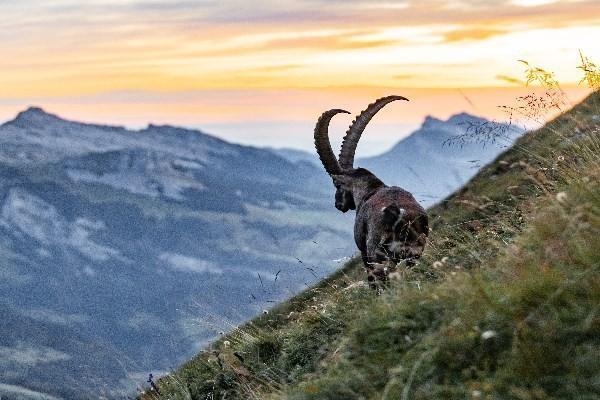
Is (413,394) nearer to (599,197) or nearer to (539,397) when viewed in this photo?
(539,397)

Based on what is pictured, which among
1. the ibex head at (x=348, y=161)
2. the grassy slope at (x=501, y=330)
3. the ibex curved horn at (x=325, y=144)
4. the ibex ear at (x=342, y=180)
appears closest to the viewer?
the grassy slope at (x=501, y=330)

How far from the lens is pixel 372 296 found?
9.74 metres

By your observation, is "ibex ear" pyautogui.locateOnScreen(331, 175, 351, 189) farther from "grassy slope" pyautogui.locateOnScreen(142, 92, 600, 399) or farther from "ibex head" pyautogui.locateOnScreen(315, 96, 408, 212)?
"grassy slope" pyautogui.locateOnScreen(142, 92, 600, 399)

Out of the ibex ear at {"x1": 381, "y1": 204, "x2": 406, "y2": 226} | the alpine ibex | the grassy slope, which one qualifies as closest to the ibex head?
the alpine ibex

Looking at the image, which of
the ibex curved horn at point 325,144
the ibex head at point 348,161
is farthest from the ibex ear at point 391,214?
the ibex curved horn at point 325,144

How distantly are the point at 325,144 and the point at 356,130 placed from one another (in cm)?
89

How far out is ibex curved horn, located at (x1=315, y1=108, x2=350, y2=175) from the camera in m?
17.7

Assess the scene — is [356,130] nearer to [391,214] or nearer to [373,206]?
[373,206]

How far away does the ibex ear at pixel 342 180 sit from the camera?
17.1m

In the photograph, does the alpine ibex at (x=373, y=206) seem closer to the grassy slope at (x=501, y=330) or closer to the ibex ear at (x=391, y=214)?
the ibex ear at (x=391, y=214)

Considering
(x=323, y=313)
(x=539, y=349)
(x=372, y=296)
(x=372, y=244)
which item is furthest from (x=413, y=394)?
(x=372, y=244)

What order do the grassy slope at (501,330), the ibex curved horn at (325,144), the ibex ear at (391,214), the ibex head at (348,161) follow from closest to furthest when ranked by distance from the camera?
the grassy slope at (501,330), the ibex ear at (391,214), the ibex head at (348,161), the ibex curved horn at (325,144)

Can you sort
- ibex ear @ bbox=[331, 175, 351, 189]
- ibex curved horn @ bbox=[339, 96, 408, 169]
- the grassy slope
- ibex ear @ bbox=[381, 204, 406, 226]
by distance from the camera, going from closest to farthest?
the grassy slope → ibex ear @ bbox=[381, 204, 406, 226] → ibex curved horn @ bbox=[339, 96, 408, 169] → ibex ear @ bbox=[331, 175, 351, 189]

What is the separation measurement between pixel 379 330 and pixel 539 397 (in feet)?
6.89
